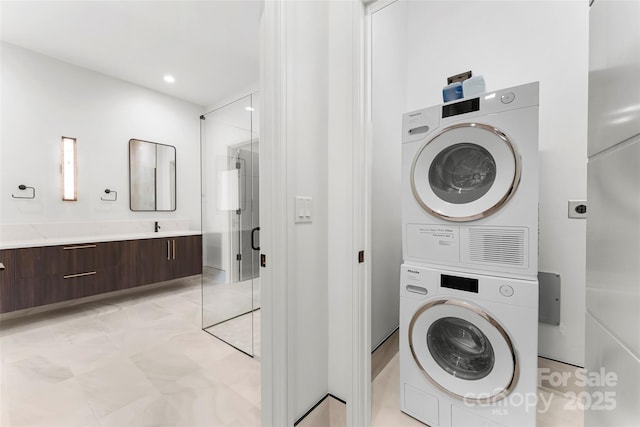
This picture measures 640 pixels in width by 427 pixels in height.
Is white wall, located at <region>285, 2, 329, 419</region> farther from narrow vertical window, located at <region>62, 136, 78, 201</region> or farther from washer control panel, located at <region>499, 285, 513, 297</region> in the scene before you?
narrow vertical window, located at <region>62, 136, 78, 201</region>

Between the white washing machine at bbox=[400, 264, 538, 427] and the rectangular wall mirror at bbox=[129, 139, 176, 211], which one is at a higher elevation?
the rectangular wall mirror at bbox=[129, 139, 176, 211]

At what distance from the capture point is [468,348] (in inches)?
57.0

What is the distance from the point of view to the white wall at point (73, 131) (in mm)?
2654

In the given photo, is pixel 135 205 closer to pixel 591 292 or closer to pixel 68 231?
pixel 68 231

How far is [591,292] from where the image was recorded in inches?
16.4

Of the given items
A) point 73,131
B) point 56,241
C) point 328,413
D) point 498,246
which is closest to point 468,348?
point 498,246

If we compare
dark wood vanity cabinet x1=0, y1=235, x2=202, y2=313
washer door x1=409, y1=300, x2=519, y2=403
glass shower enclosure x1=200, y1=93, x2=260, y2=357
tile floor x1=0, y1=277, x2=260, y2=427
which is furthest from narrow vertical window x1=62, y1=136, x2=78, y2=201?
washer door x1=409, y1=300, x2=519, y2=403

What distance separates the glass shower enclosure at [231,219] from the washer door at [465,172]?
1.44m

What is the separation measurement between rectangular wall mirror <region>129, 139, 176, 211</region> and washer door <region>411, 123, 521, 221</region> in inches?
139

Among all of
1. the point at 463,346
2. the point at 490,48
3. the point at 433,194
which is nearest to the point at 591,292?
the point at 433,194

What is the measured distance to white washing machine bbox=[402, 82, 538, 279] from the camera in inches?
48.4

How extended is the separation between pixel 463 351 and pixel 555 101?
Result: 5.46 ft

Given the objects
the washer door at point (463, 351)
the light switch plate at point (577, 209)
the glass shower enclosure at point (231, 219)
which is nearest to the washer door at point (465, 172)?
the washer door at point (463, 351)

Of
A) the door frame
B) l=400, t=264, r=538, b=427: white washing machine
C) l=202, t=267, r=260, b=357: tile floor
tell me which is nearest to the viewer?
the door frame
